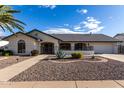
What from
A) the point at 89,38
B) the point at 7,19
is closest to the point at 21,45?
the point at 89,38

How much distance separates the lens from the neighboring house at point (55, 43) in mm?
35750

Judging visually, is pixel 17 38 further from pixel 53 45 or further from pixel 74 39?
pixel 74 39

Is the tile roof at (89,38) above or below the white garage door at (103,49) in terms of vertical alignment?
above

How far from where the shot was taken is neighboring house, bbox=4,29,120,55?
35750mm

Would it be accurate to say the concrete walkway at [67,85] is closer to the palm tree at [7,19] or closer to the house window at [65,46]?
the palm tree at [7,19]

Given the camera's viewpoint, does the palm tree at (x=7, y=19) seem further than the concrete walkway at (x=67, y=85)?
Yes

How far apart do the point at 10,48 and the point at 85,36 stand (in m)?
15.3

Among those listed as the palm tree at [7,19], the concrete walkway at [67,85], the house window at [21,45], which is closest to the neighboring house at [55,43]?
the house window at [21,45]

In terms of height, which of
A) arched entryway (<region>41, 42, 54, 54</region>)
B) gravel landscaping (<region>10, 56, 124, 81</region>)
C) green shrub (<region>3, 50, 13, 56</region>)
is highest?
arched entryway (<region>41, 42, 54, 54</region>)

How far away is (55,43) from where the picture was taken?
38.5 metres

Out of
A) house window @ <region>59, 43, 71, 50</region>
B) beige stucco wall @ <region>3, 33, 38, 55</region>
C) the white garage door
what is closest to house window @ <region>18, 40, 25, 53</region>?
beige stucco wall @ <region>3, 33, 38, 55</region>

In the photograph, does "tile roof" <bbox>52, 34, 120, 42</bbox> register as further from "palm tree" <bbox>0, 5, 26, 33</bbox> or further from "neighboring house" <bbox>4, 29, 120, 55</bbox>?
"palm tree" <bbox>0, 5, 26, 33</bbox>

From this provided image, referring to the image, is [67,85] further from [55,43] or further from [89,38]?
[89,38]
